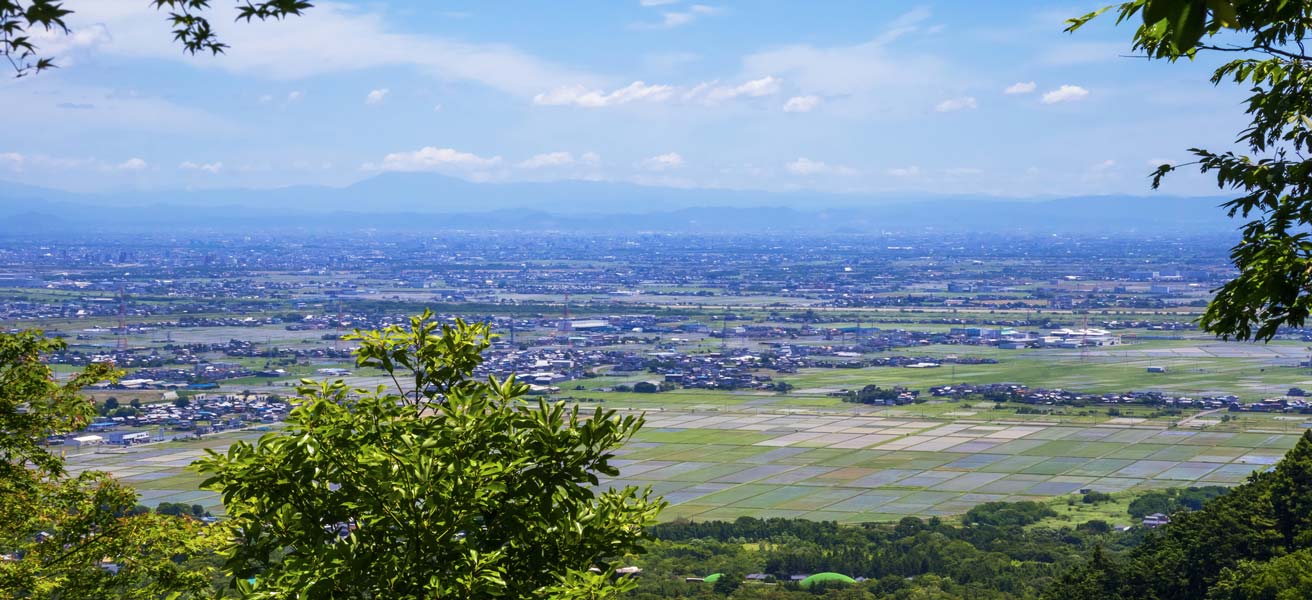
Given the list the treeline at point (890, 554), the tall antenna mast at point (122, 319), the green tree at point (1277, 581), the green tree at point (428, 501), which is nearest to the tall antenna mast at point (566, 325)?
the tall antenna mast at point (122, 319)

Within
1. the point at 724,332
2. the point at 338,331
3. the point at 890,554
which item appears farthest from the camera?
the point at 724,332

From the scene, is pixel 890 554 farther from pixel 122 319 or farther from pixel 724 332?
pixel 122 319

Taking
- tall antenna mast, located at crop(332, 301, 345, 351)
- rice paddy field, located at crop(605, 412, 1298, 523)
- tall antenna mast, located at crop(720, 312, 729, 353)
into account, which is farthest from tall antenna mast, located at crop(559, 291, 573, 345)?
rice paddy field, located at crop(605, 412, 1298, 523)

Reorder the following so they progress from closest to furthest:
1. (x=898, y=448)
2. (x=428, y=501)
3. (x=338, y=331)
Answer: (x=428, y=501)
(x=898, y=448)
(x=338, y=331)

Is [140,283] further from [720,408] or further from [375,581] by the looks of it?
[375,581]

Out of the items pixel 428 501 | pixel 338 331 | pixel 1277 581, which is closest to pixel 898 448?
pixel 1277 581

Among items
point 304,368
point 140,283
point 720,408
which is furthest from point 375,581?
point 140,283
